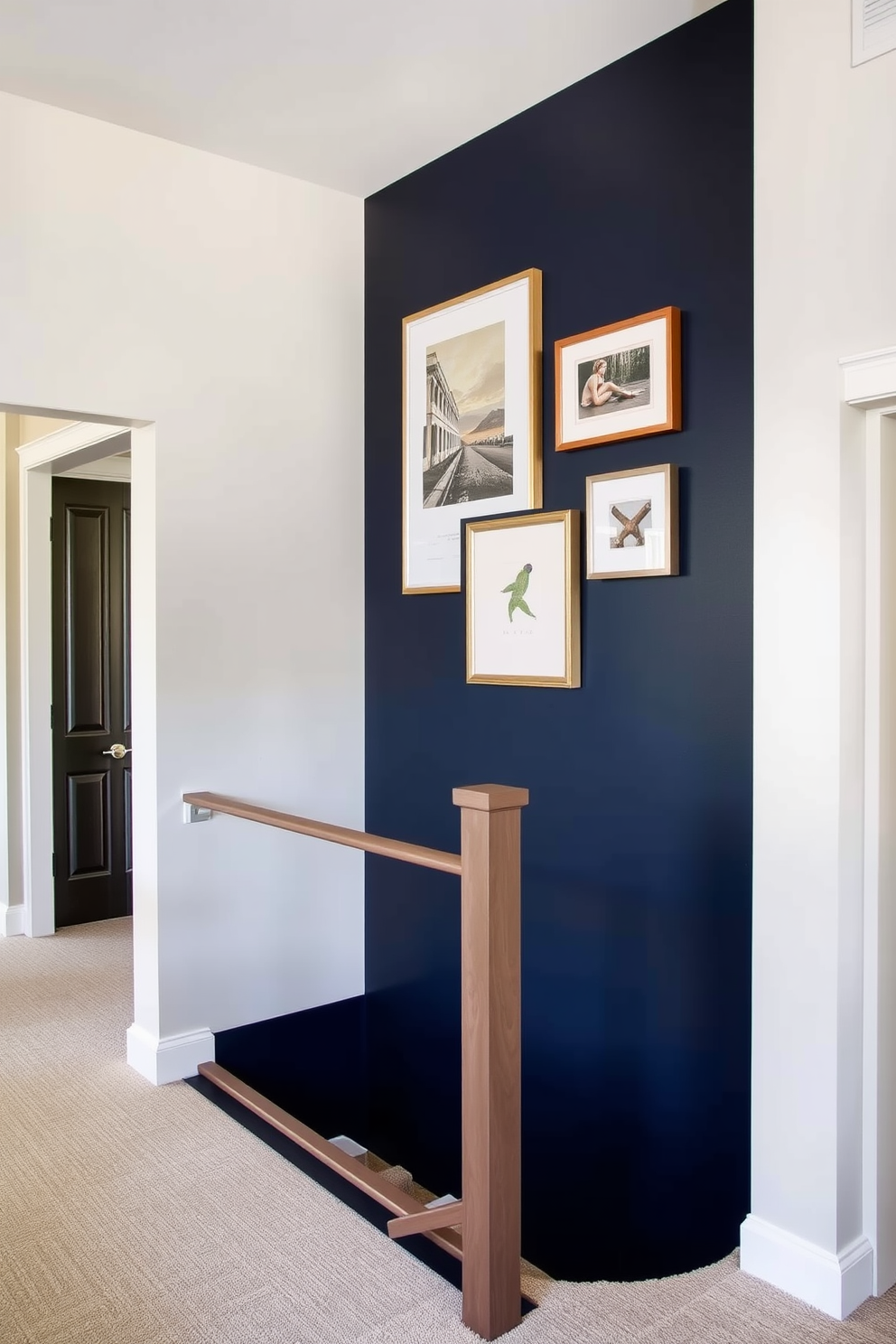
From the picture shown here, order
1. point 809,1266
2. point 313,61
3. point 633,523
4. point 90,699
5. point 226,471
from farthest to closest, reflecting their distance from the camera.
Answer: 1. point 90,699
2. point 226,471
3. point 313,61
4. point 633,523
5. point 809,1266

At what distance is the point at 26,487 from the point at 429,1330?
389 cm

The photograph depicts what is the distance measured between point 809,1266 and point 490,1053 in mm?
833

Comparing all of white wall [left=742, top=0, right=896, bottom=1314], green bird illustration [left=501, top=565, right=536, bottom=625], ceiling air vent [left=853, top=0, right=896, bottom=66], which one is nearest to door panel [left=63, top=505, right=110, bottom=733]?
green bird illustration [left=501, top=565, right=536, bottom=625]

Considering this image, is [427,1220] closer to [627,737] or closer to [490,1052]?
[490,1052]

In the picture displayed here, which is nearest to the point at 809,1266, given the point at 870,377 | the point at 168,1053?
the point at 870,377

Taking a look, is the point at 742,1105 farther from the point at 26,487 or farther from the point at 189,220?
the point at 26,487

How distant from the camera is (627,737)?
8.72ft

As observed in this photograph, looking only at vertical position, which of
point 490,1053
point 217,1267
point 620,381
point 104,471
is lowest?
point 217,1267

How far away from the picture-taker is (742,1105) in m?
2.37

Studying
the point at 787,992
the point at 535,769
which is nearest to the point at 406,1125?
the point at 535,769

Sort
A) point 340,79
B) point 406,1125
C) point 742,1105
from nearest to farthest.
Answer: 1. point 742,1105
2. point 340,79
3. point 406,1125

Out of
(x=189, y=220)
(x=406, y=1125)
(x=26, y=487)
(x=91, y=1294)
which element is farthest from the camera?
(x=26, y=487)

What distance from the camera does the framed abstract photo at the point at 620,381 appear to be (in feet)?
8.15

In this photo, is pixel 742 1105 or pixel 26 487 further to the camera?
pixel 26 487
